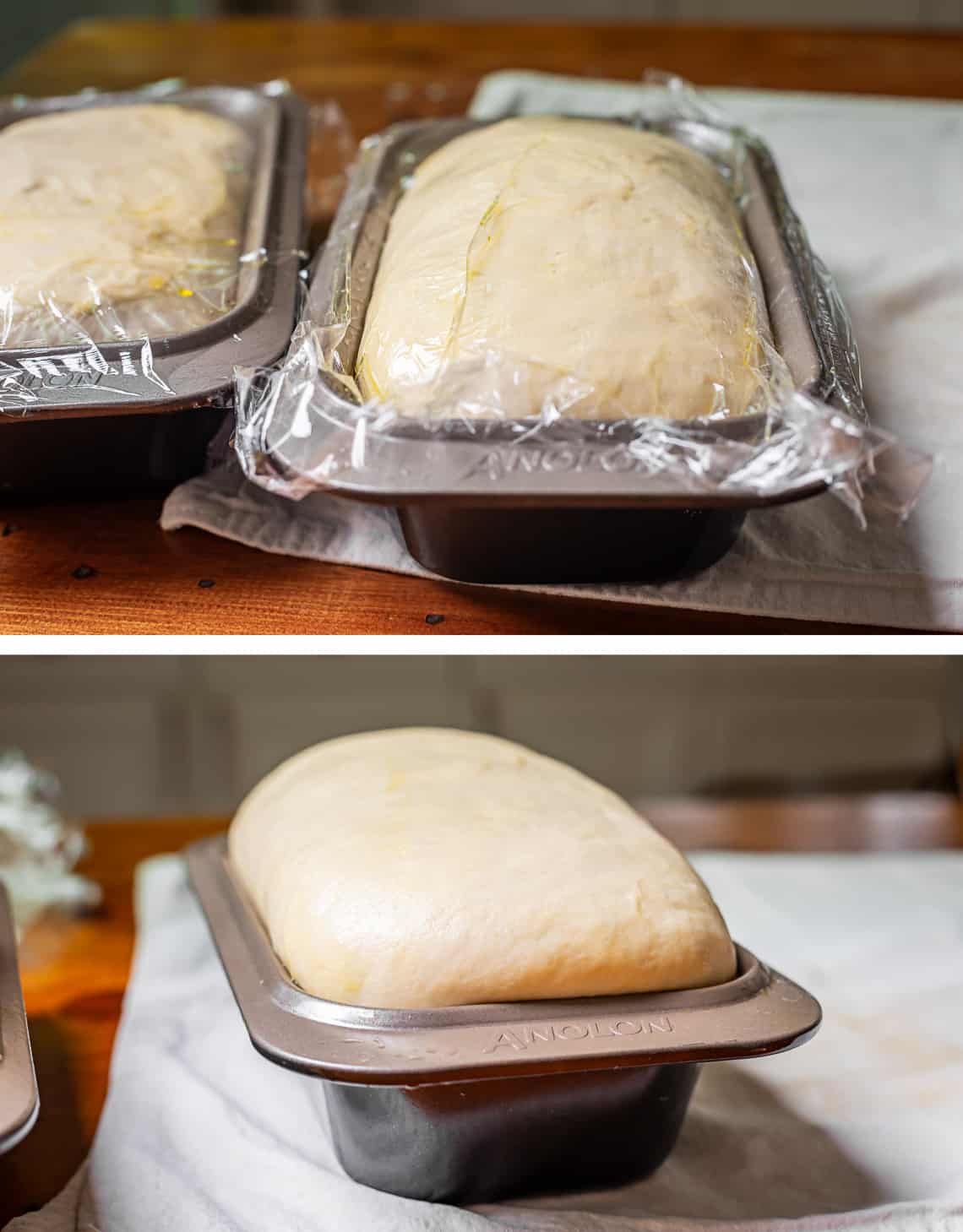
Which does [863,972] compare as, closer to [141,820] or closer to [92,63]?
[141,820]

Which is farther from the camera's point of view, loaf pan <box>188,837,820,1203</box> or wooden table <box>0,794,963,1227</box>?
wooden table <box>0,794,963,1227</box>

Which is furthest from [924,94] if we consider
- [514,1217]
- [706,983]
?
[514,1217]

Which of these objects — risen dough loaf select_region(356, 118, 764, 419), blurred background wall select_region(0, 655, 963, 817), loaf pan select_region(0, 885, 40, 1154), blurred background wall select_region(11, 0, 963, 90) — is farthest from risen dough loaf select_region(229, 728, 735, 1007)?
blurred background wall select_region(11, 0, 963, 90)

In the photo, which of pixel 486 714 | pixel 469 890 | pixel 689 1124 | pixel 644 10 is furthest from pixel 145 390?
pixel 644 10

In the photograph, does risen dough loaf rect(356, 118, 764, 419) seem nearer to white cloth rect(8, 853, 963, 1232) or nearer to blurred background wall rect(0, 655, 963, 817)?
white cloth rect(8, 853, 963, 1232)

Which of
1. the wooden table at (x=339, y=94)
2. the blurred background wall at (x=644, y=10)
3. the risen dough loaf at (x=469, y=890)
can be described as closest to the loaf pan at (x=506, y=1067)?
the risen dough loaf at (x=469, y=890)

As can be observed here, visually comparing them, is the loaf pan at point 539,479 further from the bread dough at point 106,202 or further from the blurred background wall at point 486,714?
the blurred background wall at point 486,714
